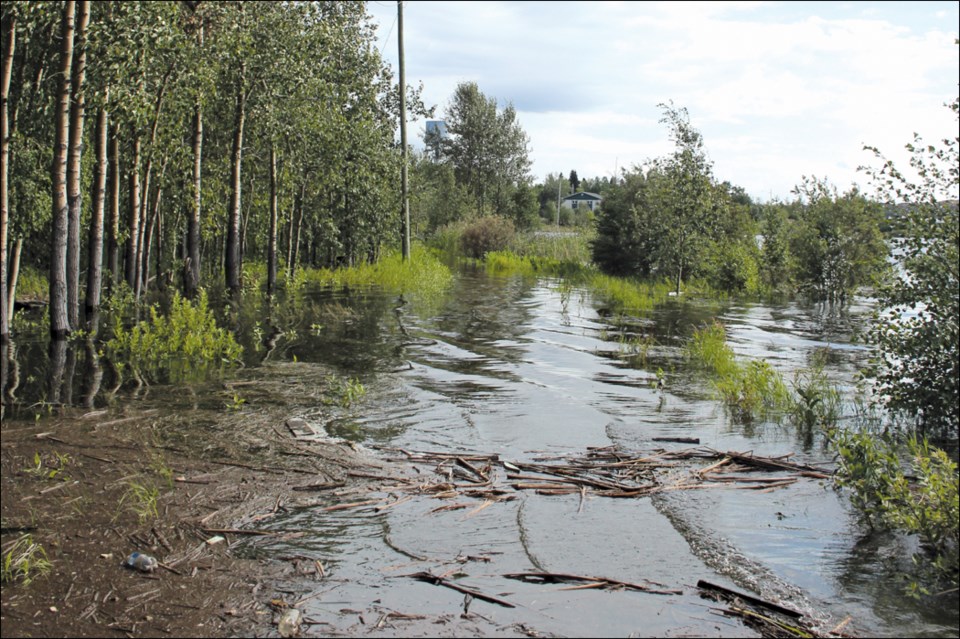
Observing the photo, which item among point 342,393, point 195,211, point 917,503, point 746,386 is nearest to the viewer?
point 917,503

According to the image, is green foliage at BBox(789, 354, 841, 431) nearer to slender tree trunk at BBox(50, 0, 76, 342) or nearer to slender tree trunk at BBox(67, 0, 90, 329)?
slender tree trunk at BBox(50, 0, 76, 342)

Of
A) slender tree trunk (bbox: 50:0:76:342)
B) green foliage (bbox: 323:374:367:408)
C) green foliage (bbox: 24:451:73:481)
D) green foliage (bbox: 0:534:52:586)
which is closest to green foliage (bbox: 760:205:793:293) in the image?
green foliage (bbox: 323:374:367:408)

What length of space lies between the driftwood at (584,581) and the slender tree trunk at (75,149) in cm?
1324

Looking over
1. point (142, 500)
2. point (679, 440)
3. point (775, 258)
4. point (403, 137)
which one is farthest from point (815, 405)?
point (403, 137)

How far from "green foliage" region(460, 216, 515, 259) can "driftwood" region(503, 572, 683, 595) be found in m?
49.1

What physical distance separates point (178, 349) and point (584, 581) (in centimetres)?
1022

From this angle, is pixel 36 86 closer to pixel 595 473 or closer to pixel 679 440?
pixel 679 440

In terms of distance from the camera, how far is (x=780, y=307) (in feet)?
101

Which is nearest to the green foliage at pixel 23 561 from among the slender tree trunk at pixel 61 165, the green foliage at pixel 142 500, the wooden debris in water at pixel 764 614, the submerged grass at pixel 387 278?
the green foliage at pixel 142 500

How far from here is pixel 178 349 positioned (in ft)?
47.2

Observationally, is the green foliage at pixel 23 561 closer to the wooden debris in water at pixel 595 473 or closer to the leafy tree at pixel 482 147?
the wooden debris in water at pixel 595 473

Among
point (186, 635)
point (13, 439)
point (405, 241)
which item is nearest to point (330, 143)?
point (405, 241)

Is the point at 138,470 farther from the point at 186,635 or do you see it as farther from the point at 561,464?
the point at 561,464

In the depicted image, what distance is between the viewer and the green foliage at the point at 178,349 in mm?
13211
